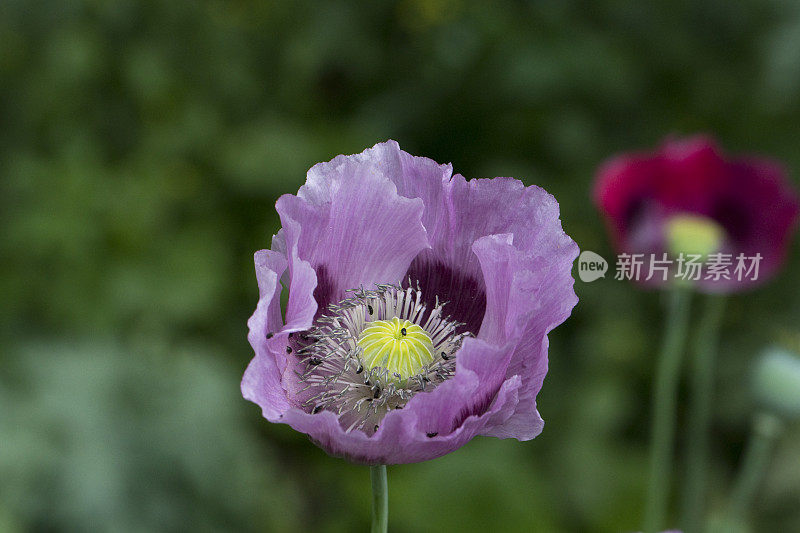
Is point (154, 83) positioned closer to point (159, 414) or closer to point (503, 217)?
point (159, 414)

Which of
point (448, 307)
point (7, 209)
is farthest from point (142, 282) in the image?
point (448, 307)

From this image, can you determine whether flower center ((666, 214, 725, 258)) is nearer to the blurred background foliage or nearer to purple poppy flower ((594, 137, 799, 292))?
purple poppy flower ((594, 137, 799, 292))

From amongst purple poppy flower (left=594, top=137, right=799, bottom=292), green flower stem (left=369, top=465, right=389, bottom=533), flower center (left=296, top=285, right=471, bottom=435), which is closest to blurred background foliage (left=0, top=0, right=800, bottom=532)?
purple poppy flower (left=594, top=137, right=799, bottom=292)

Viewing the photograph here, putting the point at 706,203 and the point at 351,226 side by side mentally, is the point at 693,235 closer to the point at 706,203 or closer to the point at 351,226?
the point at 706,203

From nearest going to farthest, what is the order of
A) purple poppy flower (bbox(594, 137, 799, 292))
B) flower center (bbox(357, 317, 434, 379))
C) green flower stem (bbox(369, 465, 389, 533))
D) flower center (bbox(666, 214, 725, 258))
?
green flower stem (bbox(369, 465, 389, 533)) < flower center (bbox(357, 317, 434, 379)) < flower center (bbox(666, 214, 725, 258)) < purple poppy flower (bbox(594, 137, 799, 292))

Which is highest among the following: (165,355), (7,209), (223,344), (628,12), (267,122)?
(628,12)
